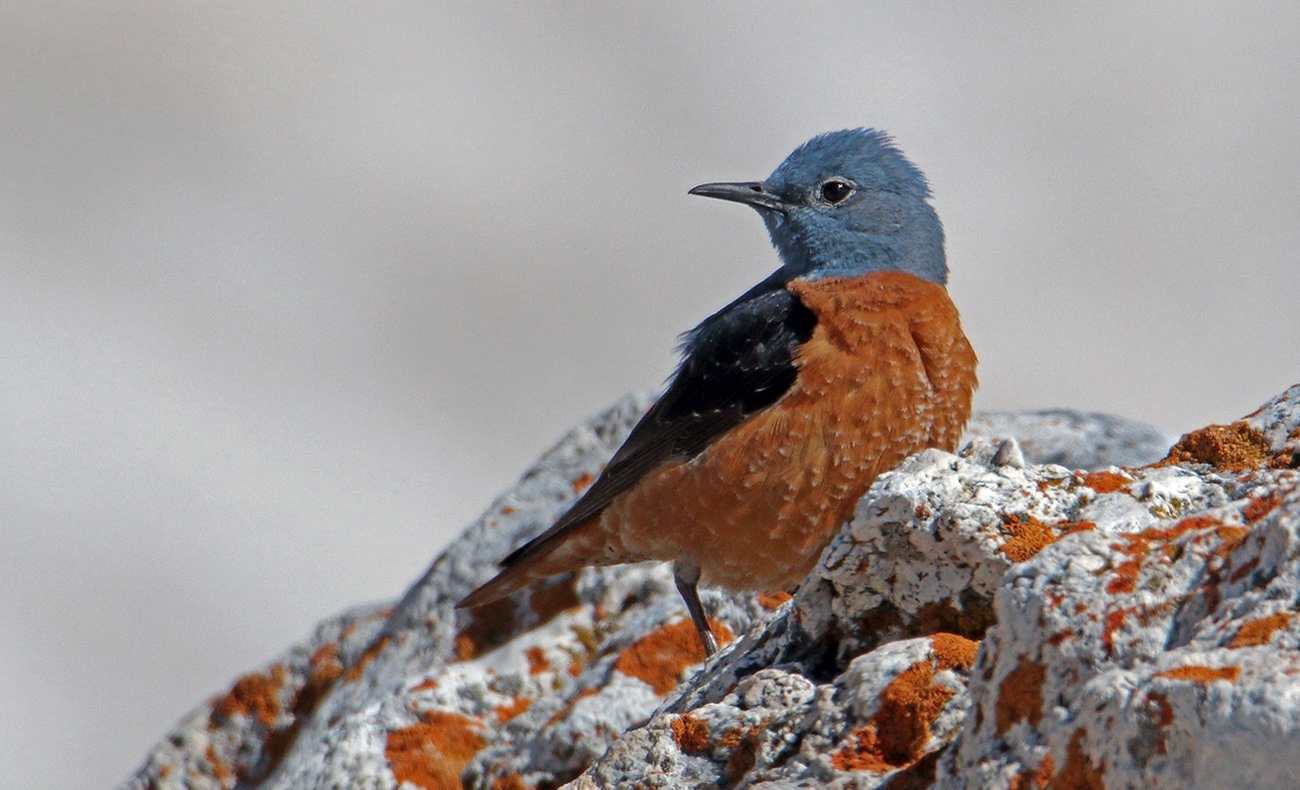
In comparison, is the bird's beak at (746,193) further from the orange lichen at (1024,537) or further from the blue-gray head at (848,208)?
the orange lichen at (1024,537)

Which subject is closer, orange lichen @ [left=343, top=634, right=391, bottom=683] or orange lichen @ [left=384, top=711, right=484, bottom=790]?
orange lichen @ [left=384, top=711, right=484, bottom=790]

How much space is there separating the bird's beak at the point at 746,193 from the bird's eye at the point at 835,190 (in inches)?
9.4

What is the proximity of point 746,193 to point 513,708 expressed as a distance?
9.87ft

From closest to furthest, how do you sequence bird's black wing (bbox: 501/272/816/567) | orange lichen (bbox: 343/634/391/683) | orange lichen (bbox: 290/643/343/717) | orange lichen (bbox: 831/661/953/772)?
orange lichen (bbox: 831/661/953/772) < bird's black wing (bbox: 501/272/816/567) < orange lichen (bbox: 343/634/391/683) < orange lichen (bbox: 290/643/343/717)

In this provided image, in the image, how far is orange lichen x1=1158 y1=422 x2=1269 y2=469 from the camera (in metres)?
3.99

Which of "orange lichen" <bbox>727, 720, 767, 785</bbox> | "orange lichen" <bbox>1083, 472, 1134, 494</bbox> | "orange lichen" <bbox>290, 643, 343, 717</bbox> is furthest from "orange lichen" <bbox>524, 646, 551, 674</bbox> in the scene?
"orange lichen" <bbox>1083, 472, 1134, 494</bbox>

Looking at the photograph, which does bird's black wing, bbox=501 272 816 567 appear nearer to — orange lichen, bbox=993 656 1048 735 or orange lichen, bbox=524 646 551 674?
orange lichen, bbox=524 646 551 674

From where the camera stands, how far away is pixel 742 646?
13.6ft

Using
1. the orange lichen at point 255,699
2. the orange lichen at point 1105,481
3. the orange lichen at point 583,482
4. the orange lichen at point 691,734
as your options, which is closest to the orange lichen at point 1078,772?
the orange lichen at point 691,734

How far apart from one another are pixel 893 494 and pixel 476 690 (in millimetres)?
3367

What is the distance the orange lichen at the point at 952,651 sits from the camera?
11.1ft

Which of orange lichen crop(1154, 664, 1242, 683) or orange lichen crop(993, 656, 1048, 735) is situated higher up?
orange lichen crop(993, 656, 1048, 735)

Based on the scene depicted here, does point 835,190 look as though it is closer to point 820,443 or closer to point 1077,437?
point 820,443

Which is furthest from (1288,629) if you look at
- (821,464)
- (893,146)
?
(893,146)
